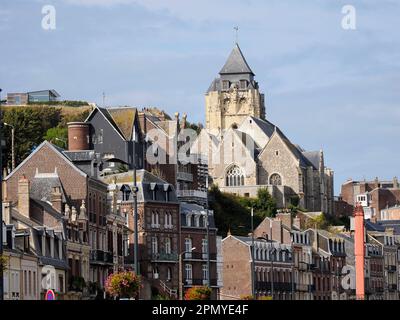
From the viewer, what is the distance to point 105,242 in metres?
106

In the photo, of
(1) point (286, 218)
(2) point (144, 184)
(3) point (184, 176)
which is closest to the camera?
(2) point (144, 184)

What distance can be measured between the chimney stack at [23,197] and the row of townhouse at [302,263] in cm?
3624

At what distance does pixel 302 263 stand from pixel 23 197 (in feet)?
231

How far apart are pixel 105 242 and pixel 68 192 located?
5.60 m

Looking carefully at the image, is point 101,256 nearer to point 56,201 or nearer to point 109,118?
point 56,201

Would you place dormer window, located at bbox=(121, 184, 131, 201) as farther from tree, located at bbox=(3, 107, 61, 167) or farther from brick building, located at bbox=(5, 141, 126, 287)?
tree, located at bbox=(3, 107, 61, 167)

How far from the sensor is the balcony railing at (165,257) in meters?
124

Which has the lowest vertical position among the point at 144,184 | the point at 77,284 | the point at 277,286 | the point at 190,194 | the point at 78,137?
the point at 77,284

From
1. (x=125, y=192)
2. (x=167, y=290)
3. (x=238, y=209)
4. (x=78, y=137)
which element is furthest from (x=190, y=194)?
(x=125, y=192)

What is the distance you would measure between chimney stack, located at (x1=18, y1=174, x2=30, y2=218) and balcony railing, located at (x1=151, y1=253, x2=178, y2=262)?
3144 cm

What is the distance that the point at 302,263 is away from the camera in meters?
160
